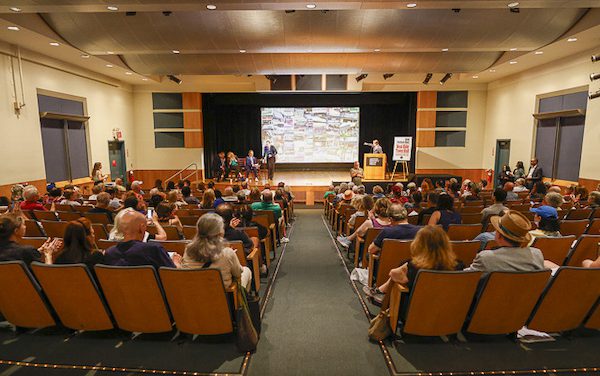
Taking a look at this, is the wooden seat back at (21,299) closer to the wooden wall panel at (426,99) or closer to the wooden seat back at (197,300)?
the wooden seat back at (197,300)

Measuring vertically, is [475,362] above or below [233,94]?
below

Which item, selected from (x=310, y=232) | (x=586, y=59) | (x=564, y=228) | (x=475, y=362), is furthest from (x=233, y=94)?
(x=475, y=362)

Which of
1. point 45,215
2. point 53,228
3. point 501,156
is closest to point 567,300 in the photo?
point 53,228

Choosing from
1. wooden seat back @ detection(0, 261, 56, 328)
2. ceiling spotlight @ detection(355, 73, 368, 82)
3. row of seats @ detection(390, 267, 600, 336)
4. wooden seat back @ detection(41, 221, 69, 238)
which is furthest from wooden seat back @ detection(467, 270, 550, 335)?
ceiling spotlight @ detection(355, 73, 368, 82)

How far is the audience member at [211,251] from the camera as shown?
8.50 feet

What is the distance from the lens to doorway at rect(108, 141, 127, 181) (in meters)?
11.9

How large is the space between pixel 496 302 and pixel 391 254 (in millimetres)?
1007

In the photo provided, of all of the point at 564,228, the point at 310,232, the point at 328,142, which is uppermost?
the point at 328,142

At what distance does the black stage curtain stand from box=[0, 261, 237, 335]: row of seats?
11643 mm

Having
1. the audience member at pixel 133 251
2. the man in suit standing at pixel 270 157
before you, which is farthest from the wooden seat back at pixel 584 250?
the man in suit standing at pixel 270 157

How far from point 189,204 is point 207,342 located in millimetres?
3604

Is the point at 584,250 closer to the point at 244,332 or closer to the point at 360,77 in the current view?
the point at 244,332

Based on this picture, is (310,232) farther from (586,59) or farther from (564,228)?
(586,59)

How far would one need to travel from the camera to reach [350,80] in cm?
1297
